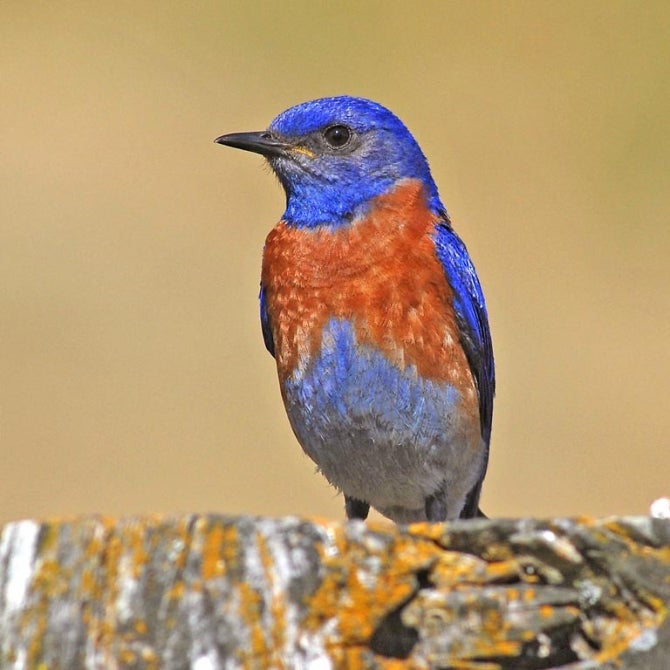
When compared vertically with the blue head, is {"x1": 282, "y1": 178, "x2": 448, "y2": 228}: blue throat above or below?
below

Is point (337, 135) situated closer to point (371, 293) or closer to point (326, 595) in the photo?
point (371, 293)

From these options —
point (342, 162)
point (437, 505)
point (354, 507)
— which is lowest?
point (354, 507)

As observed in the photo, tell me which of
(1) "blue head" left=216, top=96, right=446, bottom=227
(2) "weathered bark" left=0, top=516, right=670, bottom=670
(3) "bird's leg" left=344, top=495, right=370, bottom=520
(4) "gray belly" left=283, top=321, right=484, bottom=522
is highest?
(1) "blue head" left=216, top=96, right=446, bottom=227

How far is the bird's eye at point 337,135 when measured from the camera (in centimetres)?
656

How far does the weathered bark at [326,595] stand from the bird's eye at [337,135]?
4425 millimetres

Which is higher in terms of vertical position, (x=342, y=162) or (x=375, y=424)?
(x=342, y=162)

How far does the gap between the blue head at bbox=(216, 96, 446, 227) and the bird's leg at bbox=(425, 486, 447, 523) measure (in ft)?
5.09

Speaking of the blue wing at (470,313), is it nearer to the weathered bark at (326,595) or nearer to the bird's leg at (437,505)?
the bird's leg at (437,505)

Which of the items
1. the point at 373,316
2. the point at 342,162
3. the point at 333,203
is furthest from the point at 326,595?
the point at 342,162

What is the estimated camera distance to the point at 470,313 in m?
6.16

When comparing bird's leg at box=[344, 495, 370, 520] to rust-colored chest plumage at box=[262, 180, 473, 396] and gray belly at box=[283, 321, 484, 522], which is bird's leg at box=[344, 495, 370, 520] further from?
rust-colored chest plumage at box=[262, 180, 473, 396]

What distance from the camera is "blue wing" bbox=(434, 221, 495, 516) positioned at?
608cm

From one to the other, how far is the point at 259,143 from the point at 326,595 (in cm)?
459

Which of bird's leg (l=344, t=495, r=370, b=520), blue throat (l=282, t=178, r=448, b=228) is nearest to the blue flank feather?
blue throat (l=282, t=178, r=448, b=228)
